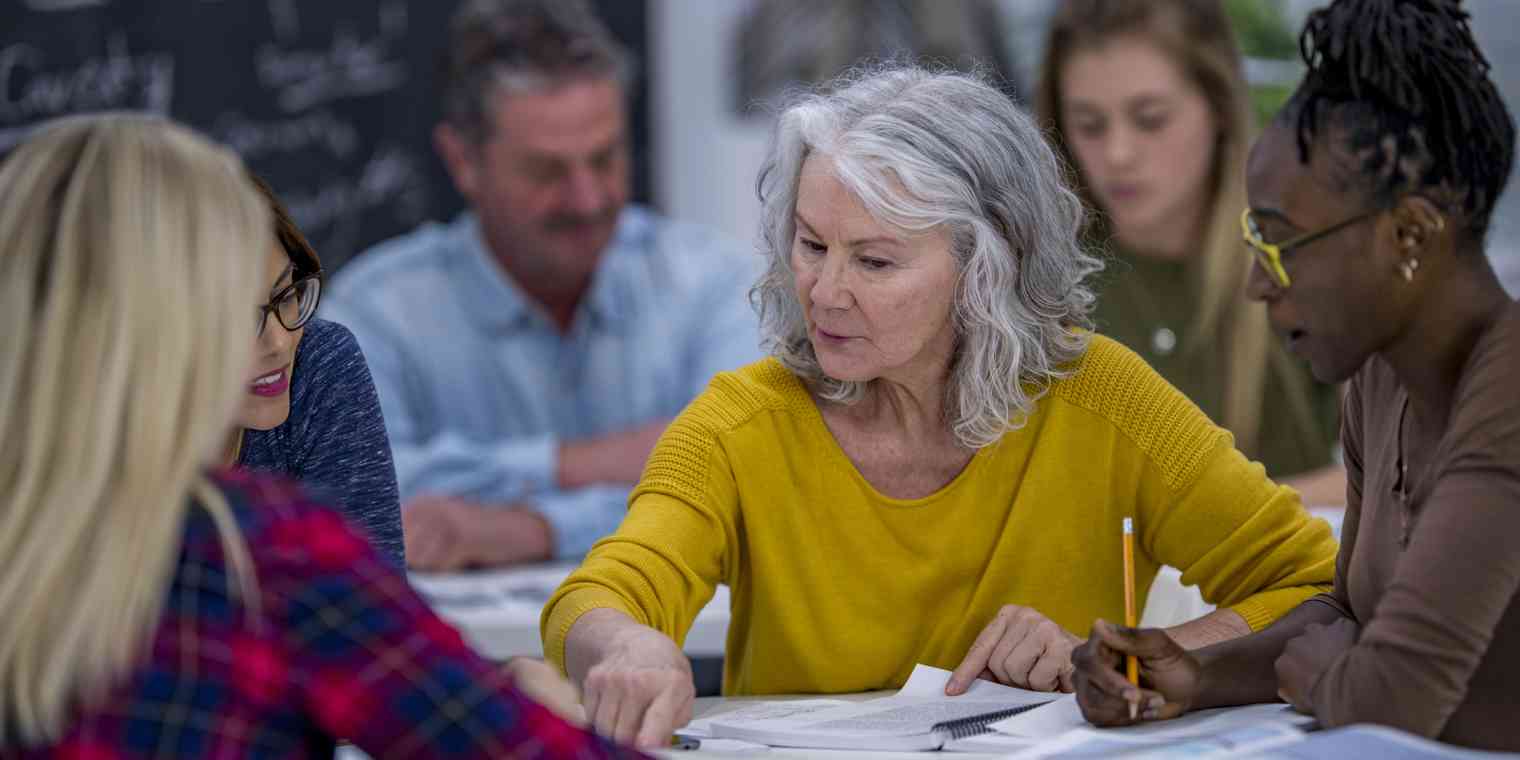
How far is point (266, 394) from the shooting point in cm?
194

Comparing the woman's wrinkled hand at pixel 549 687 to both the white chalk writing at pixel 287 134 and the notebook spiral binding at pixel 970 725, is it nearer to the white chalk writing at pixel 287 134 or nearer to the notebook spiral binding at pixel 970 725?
the notebook spiral binding at pixel 970 725

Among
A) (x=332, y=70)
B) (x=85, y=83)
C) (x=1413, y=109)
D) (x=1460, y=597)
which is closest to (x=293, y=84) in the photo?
(x=332, y=70)

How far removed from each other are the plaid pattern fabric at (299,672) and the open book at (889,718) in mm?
526

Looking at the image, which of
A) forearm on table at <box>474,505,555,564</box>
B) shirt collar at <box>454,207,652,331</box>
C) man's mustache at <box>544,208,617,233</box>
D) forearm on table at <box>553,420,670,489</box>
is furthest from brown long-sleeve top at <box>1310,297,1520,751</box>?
man's mustache at <box>544,208,617,233</box>

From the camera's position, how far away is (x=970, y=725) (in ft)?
5.54

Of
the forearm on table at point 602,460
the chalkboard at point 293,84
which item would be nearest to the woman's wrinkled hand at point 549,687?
the forearm on table at point 602,460

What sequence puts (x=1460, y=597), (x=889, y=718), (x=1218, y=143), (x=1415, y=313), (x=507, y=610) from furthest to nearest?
1. (x=1218, y=143)
2. (x=507, y=610)
3. (x=889, y=718)
4. (x=1415, y=313)
5. (x=1460, y=597)

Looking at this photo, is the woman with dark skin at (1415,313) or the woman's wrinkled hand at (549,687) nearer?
the woman with dark skin at (1415,313)

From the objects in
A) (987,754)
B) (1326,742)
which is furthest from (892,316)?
(1326,742)

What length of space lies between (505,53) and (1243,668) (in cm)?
336

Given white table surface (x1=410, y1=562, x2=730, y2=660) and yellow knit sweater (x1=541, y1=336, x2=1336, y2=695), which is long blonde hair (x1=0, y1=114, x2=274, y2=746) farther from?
white table surface (x1=410, y1=562, x2=730, y2=660)

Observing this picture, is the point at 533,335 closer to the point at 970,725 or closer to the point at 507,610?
the point at 507,610

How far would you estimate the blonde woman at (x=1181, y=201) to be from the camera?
4.03 m

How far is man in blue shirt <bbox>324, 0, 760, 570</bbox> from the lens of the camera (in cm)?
449
